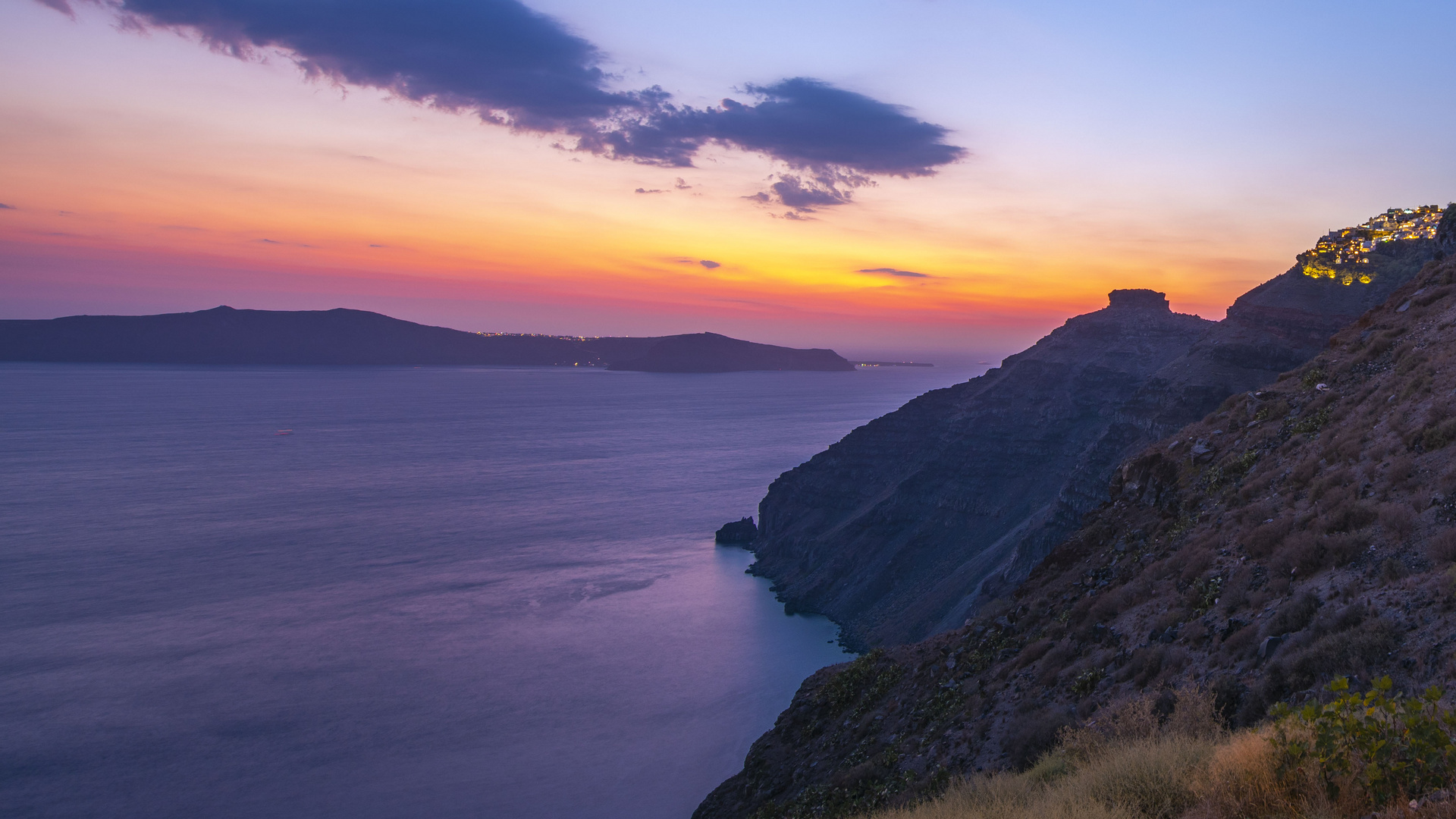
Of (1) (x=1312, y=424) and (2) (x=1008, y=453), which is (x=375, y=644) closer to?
(2) (x=1008, y=453)

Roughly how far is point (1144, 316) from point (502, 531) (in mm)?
76069

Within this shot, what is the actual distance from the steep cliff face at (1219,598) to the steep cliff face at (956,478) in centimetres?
3142

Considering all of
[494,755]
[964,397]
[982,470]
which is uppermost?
[964,397]

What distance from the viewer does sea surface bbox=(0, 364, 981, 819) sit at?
38906 mm

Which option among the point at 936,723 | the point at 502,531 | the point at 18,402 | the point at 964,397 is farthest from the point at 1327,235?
the point at 18,402

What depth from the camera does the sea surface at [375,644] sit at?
38.9m

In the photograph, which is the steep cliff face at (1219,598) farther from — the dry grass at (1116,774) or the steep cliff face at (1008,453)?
the steep cliff face at (1008,453)

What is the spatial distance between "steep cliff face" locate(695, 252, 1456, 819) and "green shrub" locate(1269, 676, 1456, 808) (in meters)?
2.56

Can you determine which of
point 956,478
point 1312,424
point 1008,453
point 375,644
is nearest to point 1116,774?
point 1312,424

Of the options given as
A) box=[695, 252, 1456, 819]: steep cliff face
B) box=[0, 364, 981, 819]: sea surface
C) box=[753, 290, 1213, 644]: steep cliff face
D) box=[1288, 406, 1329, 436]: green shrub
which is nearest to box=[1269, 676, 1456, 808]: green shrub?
box=[695, 252, 1456, 819]: steep cliff face

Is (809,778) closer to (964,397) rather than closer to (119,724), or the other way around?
(119,724)

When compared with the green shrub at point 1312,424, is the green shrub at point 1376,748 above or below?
below

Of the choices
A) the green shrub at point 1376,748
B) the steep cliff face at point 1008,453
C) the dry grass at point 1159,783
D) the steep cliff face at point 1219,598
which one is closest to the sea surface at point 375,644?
the steep cliff face at point 1008,453

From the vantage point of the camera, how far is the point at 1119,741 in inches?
375
